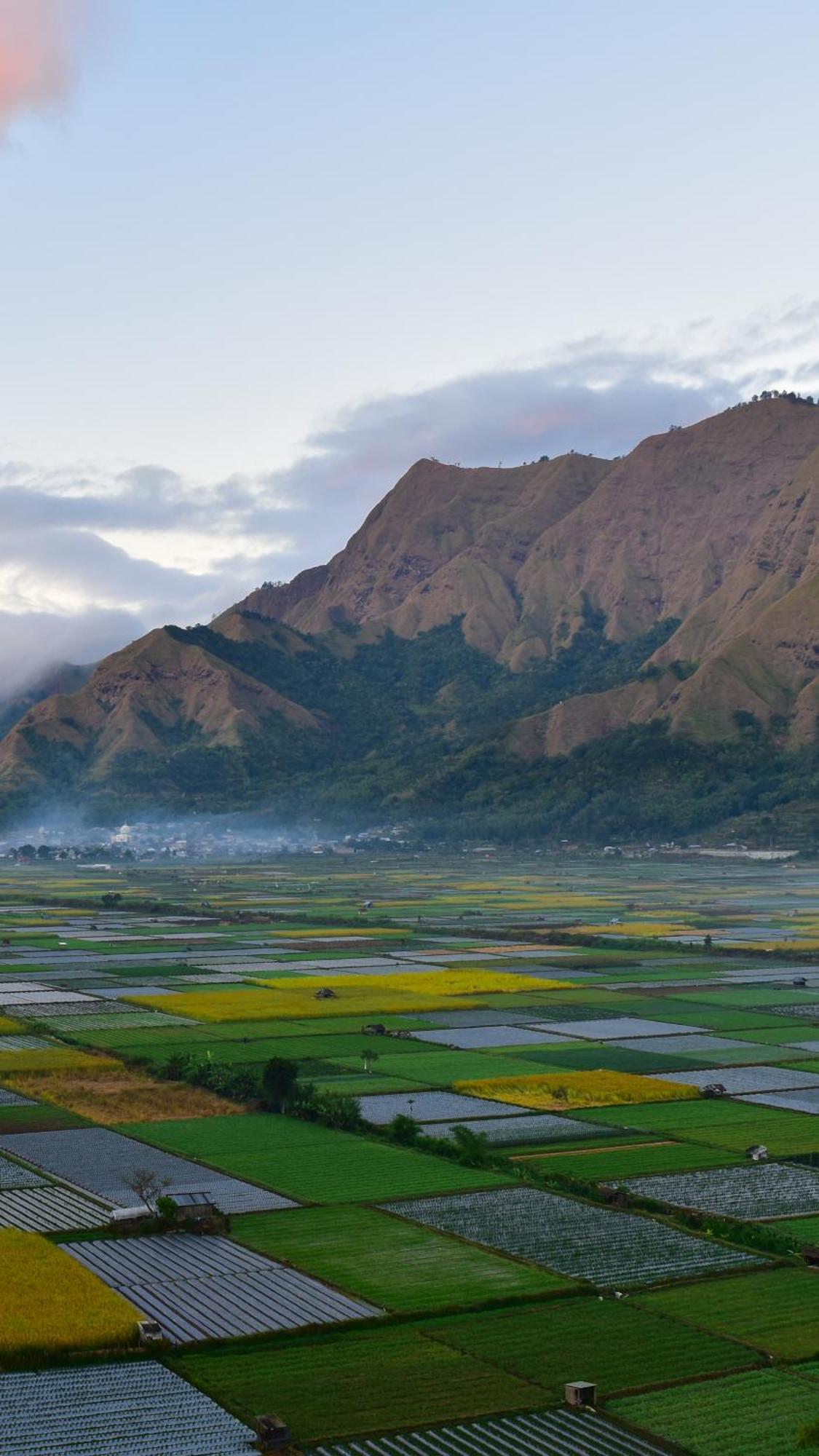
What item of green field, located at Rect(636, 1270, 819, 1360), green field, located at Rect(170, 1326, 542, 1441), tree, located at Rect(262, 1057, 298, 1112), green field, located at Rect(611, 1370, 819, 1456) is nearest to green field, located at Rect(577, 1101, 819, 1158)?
tree, located at Rect(262, 1057, 298, 1112)

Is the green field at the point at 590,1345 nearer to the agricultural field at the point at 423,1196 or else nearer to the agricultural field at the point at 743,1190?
the agricultural field at the point at 423,1196

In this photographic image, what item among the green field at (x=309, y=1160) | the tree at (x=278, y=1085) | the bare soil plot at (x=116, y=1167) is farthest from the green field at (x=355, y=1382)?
the tree at (x=278, y=1085)

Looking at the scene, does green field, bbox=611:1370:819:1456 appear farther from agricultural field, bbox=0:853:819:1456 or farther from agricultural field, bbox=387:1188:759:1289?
agricultural field, bbox=387:1188:759:1289

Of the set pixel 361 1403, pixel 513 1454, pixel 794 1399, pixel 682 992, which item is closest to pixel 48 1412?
pixel 361 1403

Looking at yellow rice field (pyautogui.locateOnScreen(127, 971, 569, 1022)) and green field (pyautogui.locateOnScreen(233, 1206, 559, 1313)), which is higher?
yellow rice field (pyautogui.locateOnScreen(127, 971, 569, 1022))

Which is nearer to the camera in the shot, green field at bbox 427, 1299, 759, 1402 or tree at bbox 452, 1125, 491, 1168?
green field at bbox 427, 1299, 759, 1402

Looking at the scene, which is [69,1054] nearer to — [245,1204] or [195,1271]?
[245,1204]
